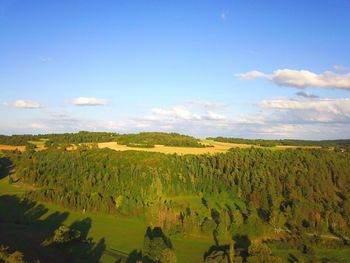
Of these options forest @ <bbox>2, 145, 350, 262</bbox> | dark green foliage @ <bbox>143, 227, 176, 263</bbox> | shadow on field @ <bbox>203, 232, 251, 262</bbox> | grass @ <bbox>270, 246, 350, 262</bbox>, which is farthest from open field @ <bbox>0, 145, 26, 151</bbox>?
grass @ <bbox>270, 246, 350, 262</bbox>

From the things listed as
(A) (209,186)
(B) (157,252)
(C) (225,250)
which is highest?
(A) (209,186)

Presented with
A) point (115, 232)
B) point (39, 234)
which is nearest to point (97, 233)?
point (115, 232)

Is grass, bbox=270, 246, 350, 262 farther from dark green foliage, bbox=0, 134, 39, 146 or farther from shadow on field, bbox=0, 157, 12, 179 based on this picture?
dark green foliage, bbox=0, 134, 39, 146

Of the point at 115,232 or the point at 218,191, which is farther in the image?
the point at 218,191

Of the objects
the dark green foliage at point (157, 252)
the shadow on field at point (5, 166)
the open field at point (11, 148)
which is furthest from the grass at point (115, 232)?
the open field at point (11, 148)

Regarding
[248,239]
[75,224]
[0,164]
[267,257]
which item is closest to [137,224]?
[75,224]

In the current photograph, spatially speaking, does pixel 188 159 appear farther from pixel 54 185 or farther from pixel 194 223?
pixel 194 223

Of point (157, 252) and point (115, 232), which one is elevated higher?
point (157, 252)

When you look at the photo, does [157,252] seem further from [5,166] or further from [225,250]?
[5,166]
